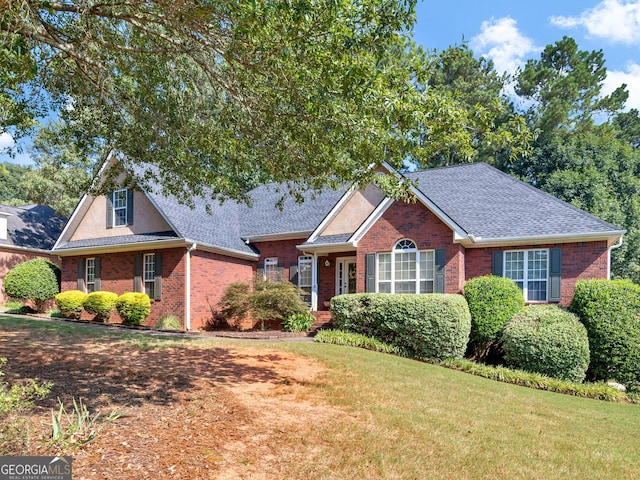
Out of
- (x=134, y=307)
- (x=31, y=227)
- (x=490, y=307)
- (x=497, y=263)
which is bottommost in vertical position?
(x=134, y=307)

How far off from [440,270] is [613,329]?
4951mm

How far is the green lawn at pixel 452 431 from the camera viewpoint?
491cm

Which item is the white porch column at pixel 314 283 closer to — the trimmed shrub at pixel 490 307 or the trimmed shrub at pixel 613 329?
the trimmed shrub at pixel 490 307

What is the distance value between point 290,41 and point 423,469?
5513 millimetres

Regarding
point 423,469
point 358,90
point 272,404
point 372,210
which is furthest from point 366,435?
point 372,210

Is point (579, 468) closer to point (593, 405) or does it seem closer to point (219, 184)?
point (593, 405)

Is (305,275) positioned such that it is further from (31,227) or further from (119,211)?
(31,227)

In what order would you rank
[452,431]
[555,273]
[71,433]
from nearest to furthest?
[71,433]
[452,431]
[555,273]

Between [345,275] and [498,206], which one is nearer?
[498,206]

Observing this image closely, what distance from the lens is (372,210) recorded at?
16594 millimetres

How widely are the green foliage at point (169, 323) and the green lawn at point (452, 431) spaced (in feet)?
27.2

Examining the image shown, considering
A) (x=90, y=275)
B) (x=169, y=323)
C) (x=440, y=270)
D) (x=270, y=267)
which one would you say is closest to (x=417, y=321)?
(x=440, y=270)

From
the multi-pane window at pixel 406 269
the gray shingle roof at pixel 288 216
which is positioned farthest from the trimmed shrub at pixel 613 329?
the gray shingle roof at pixel 288 216

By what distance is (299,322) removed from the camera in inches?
Answer: 626
